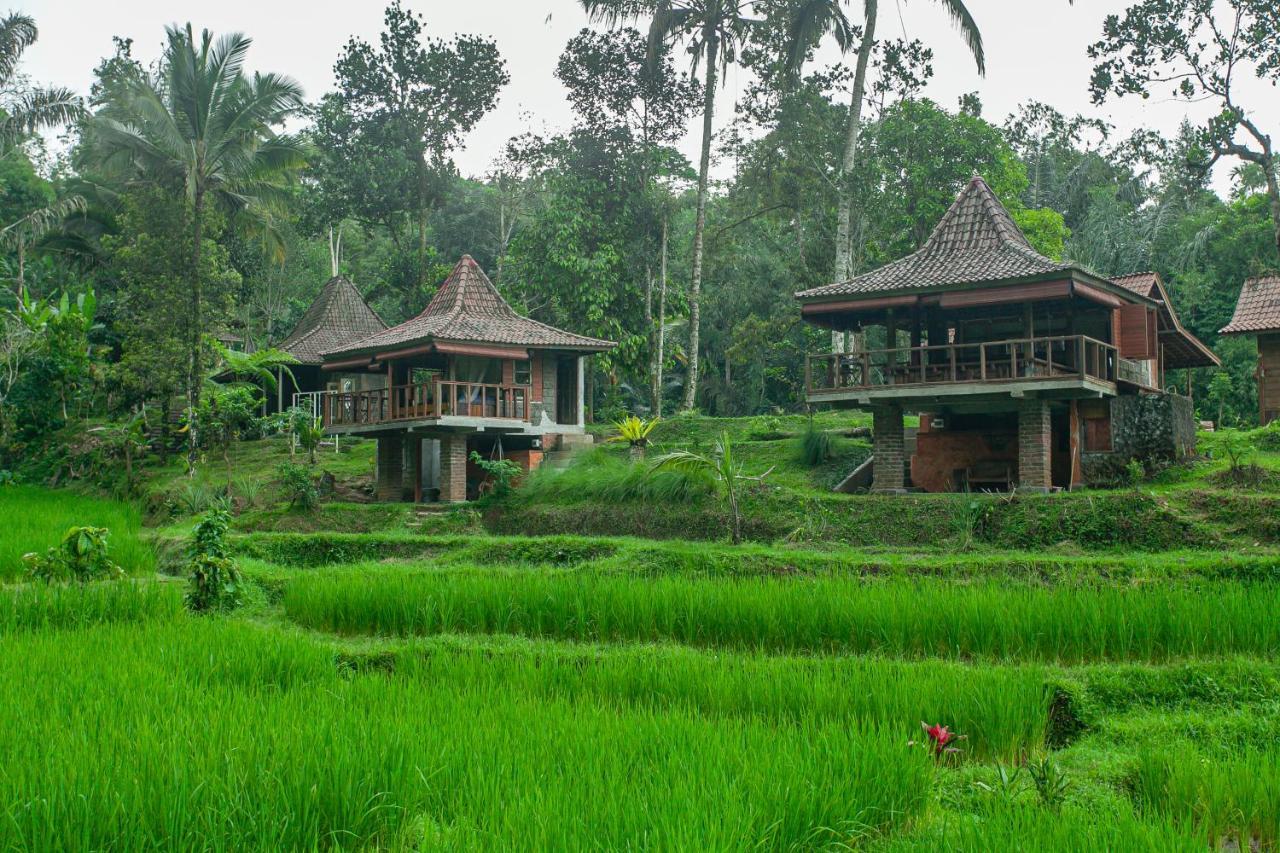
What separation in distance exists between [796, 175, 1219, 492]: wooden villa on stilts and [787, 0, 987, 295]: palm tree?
5.83 meters

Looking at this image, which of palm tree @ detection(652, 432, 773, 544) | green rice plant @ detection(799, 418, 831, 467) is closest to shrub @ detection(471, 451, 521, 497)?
palm tree @ detection(652, 432, 773, 544)

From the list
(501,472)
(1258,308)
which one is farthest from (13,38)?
(1258,308)

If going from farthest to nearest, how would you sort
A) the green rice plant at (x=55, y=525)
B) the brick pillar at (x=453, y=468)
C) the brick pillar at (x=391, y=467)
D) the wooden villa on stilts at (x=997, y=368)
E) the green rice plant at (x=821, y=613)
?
the brick pillar at (x=391, y=467) → the brick pillar at (x=453, y=468) → the wooden villa on stilts at (x=997, y=368) → the green rice plant at (x=55, y=525) → the green rice plant at (x=821, y=613)

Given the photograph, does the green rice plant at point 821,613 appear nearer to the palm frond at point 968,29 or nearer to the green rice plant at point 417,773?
the green rice plant at point 417,773

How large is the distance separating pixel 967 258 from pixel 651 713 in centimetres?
1449

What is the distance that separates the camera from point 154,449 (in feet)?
82.5

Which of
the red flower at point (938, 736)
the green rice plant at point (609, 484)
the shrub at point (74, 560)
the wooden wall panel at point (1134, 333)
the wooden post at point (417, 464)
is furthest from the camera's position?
the wooden post at point (417, 464)

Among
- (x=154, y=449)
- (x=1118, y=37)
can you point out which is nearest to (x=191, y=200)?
(x=154, y=449)

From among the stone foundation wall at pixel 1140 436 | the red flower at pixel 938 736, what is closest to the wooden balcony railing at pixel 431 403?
the stone foundation wall at pixel 1140 436

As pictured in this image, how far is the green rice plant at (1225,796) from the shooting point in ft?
15.5

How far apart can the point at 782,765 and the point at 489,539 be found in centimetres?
1111

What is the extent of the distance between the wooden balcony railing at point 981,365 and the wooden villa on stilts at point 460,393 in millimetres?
6508

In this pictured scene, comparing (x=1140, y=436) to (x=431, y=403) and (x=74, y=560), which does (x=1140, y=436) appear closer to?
(x=431, y=403)

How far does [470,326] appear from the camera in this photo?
22.0 meters
